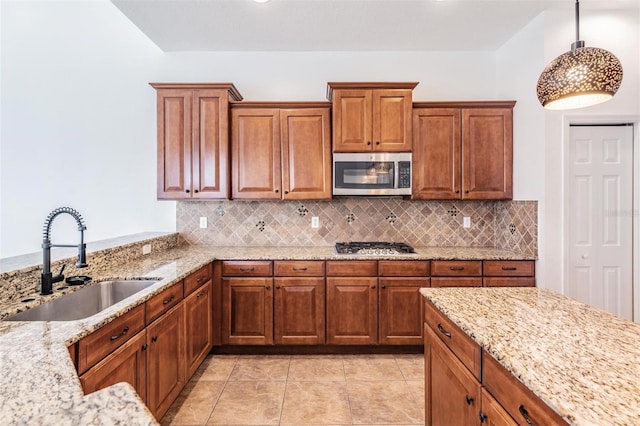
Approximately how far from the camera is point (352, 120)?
2982mm

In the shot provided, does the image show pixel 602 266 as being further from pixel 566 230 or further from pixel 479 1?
pixel 479 1

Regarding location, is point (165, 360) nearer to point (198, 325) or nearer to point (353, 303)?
point (198, 325)

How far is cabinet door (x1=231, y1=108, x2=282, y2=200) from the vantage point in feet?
10.0

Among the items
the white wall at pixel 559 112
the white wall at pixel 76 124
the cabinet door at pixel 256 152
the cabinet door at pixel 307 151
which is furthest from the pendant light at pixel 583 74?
the white wall at pixel 76 124

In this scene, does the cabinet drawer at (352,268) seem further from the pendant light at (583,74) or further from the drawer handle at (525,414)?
the drawer handle at (525,414)

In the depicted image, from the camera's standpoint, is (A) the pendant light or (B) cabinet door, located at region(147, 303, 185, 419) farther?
(B) cabinet door, located at region(147, 303, 185, 419)

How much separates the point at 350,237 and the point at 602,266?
7.36ft

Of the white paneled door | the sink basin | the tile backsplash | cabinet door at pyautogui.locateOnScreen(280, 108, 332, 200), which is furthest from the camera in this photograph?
the tile backsplash

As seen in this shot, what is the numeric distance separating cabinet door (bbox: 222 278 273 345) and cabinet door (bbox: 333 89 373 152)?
57.6 inches

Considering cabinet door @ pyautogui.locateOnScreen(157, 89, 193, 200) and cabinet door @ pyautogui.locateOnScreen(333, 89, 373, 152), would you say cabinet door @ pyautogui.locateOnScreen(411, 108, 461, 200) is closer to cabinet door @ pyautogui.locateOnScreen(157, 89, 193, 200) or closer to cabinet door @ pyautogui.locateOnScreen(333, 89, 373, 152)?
cabinet door @ pyautogui.locateOnScreen(333, 89, 373, 152)

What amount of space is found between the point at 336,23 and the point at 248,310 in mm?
2733

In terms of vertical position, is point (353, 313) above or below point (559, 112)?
below

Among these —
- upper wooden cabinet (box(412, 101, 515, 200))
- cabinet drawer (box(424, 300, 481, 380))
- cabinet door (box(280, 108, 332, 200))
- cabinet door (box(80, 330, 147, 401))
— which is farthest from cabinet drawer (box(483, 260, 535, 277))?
cabinet door (box(80, 330, 147, 401))

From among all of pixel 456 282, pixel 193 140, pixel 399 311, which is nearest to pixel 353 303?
pixel 399 311
